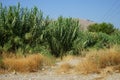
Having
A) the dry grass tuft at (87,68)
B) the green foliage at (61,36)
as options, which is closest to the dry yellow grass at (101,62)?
the dry grass tuft at (87,68)

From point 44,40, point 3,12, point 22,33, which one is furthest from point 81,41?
point 3,12

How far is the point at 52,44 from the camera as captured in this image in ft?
79.5

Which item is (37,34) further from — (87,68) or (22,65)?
(87,68)

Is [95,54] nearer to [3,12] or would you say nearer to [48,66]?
[48,66]

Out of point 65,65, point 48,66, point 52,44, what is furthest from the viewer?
point 52,44

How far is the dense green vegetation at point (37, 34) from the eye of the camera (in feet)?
74.5

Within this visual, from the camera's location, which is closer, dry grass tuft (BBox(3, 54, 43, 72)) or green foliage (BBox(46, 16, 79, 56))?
dry grass tuft (BBox(3, 54, 43, 72))

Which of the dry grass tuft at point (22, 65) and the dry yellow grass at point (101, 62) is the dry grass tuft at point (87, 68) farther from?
the dry grass tuft at point (22, 65)

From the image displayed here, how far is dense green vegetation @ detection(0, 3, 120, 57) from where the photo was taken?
2272cm

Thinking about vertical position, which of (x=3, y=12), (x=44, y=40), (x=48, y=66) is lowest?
(x=48, y=66)

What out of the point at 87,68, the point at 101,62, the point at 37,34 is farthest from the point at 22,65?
the point at 37,34

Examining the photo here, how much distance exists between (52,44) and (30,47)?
220 centimetres

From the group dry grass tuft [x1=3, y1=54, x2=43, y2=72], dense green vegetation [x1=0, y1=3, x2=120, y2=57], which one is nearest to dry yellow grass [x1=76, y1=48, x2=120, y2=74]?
dry grass tuft [x1=3, y1=54, x2=43, y2=72]

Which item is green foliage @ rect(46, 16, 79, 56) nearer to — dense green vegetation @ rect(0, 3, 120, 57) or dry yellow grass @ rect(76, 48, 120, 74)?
dense green vegetation @ rect(0, 3, 120, 57)
